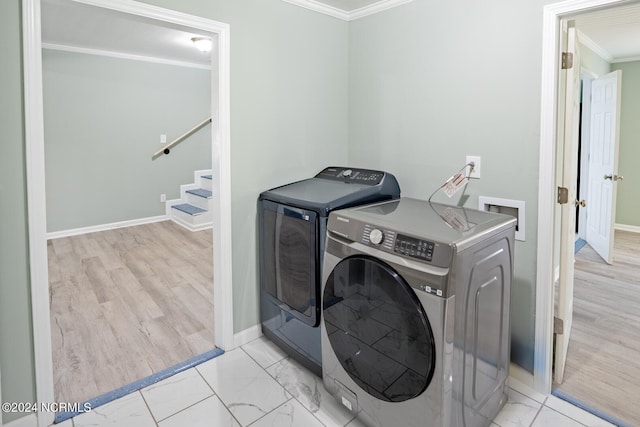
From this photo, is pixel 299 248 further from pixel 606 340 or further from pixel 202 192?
pixel 202 192

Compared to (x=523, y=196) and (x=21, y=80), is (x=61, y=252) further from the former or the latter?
(x=523, y=196)

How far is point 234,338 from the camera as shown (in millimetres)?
2375

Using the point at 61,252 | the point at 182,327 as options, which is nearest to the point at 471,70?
the point at 182,327

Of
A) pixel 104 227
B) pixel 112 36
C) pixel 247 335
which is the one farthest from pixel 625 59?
pixel 104 227

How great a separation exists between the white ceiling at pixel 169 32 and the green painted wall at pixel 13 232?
74cm

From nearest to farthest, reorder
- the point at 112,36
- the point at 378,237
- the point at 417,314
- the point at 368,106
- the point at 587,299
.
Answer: the point at 417,314 → the point at 378,237 → the point at 368,106 → the point at 587,299 → the point at 112,36

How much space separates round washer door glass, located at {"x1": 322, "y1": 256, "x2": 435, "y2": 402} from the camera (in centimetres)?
140

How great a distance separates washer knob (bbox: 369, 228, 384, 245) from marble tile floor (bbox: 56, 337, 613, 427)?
Result: 0.89 meters

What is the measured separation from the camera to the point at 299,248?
6.88 ft

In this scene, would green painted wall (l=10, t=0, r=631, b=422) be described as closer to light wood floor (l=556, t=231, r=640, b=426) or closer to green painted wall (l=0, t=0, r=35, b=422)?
green painted wall (l=0, t=0, r=35, b=422)

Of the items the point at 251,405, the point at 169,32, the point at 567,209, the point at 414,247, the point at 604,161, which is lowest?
the point at 251,405

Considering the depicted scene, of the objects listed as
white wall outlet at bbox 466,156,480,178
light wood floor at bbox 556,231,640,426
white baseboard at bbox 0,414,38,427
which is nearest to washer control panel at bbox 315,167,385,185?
white wall outlet at bbox 466,156,480,178

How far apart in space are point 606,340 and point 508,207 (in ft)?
4.20

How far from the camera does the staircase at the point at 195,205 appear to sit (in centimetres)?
→ 527
